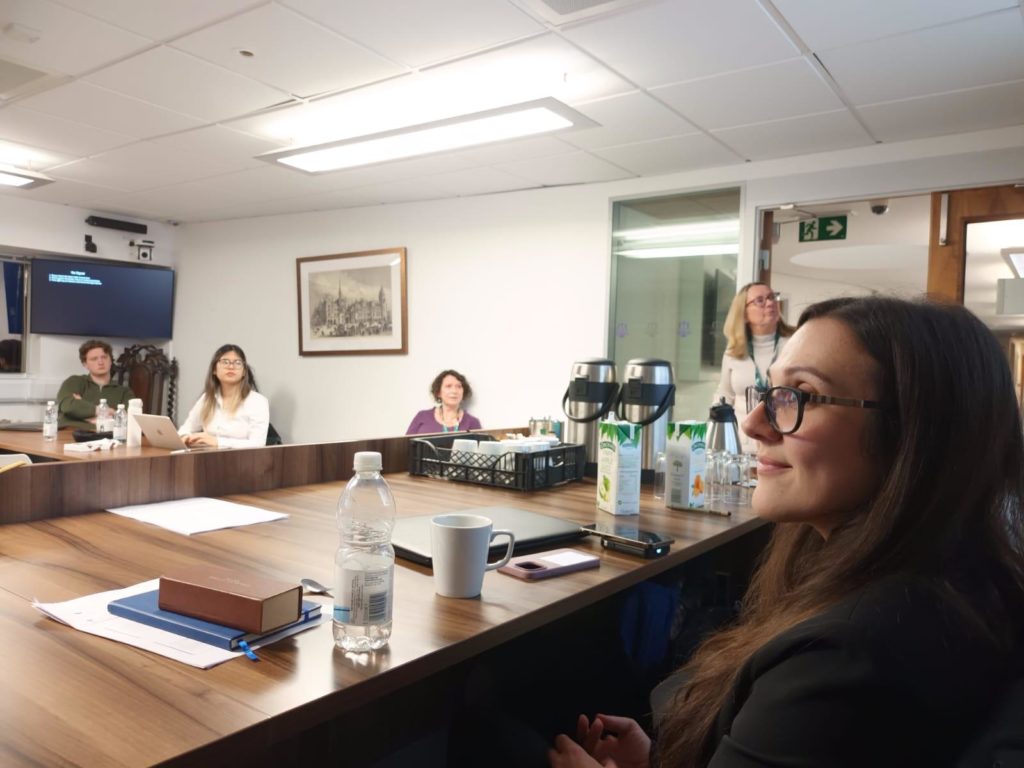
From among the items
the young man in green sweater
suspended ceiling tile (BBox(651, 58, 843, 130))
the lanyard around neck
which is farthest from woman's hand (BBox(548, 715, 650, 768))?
the young man in green sweater

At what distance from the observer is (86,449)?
11.0ft

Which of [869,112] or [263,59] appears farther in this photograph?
[869,112]

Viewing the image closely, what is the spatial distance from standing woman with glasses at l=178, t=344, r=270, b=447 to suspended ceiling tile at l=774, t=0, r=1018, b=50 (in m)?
3.64

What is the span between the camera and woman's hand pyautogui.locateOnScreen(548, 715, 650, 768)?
1.18 metres

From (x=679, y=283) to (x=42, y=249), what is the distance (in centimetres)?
496

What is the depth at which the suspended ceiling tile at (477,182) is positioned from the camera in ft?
14.5

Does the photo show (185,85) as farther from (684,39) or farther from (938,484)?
(938,484)

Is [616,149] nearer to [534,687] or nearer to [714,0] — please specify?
[714,0]

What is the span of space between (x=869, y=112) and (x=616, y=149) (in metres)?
1.19

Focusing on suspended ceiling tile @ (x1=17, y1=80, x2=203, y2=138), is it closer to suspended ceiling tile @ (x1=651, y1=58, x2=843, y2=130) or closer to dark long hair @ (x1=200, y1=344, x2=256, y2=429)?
dark long hair @ (x1=200, y1=344, x2=256, y2=429)

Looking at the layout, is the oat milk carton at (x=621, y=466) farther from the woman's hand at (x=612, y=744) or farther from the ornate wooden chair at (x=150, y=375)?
the ornate wooden chair at (x=150, y=375)

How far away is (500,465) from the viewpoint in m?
2.14

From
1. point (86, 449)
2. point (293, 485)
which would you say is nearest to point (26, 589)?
point (293, 485)

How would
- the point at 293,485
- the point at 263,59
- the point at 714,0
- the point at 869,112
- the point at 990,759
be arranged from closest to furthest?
the point at 990,759, the point at 293,485, the point at 714,0, the point at 263,59, the point at 869,112
